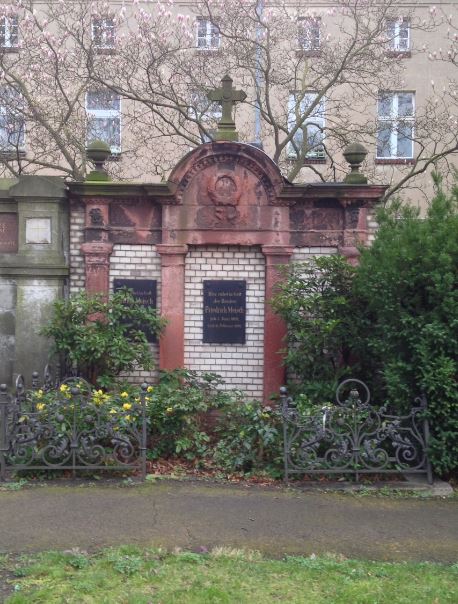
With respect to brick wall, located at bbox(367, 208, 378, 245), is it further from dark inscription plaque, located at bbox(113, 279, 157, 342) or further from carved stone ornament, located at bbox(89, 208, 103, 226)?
carved stone ornament, located at bbox(89, 208, 103, 226)

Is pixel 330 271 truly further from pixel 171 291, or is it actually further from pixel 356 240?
pixel 171 291

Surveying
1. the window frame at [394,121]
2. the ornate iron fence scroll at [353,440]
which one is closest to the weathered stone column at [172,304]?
the ornate iron fence scroll at [353,440]

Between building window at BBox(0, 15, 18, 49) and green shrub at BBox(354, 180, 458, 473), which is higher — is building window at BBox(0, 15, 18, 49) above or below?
above

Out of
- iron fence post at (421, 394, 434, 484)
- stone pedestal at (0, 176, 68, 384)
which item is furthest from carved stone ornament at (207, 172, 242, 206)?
iron fence post at (421, 394, 434, 484)

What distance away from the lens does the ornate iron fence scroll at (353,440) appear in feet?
20.8

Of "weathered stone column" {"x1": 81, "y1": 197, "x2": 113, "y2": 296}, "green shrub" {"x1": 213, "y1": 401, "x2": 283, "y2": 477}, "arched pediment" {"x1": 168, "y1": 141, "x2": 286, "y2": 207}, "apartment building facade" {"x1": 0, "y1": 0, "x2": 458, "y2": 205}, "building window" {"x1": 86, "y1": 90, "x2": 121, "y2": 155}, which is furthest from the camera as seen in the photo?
"building window" {"x1": 86, "y1": 90, "x2": 121, "y2": 155}

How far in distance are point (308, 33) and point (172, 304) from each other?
24.4 feet

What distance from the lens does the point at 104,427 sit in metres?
6.39

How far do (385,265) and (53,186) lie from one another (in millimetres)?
4078

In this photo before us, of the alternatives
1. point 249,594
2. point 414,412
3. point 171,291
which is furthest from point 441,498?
point 171,291

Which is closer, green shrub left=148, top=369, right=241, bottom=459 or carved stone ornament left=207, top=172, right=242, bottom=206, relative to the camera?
green shrub left=148, top=369, right=241, bottom=459

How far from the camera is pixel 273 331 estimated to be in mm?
8336

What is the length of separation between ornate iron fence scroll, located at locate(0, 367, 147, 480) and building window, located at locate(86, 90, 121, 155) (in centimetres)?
829

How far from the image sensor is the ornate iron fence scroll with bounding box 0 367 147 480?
6293 mm
